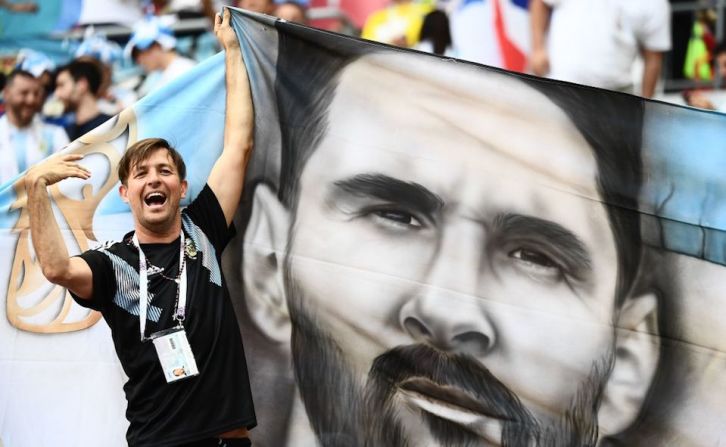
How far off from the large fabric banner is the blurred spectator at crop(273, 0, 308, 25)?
2.42 m

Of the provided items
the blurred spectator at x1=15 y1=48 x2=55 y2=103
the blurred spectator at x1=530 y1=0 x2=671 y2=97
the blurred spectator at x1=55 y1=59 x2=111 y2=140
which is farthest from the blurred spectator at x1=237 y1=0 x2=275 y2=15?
the blurred spectator at x1=15 y1=48 x2=55 y2=103

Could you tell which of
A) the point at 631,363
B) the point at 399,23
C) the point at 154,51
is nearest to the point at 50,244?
the point at 631,363

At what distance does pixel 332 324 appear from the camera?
4012mm

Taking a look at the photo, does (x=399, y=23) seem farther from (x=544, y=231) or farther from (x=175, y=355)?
(x=175, y=355)

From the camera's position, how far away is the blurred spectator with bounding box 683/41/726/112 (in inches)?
257

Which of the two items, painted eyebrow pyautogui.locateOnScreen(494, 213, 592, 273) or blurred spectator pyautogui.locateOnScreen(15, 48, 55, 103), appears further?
blurred spectator pyautogui.locateOnScreen(15, 48, 55, 103)

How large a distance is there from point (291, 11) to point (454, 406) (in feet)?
10.5

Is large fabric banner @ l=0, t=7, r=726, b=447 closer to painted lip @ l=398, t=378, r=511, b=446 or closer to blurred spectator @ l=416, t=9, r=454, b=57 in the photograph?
painted lip @ l=398, t=378, r=511, b=446

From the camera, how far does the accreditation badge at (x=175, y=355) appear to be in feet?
11.4

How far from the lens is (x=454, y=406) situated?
3.94 m

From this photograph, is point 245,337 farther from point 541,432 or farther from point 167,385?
point 541,432

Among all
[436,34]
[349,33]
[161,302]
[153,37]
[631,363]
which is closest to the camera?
[161,302]

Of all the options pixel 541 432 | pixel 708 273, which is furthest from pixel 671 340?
pixel 541 432

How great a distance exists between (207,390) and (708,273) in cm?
162
